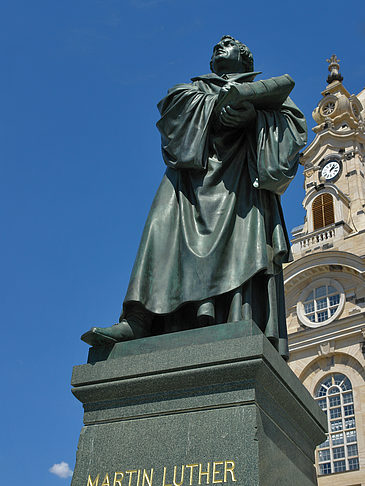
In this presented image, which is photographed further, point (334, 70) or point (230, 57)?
point (334, 70)

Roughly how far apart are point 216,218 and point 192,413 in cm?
149

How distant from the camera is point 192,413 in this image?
3.48 m

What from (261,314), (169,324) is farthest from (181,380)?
(261,314)

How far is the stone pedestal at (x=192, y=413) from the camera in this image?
129 inches

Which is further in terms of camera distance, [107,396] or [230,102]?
[230,102]

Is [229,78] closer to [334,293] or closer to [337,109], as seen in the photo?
[334,293]

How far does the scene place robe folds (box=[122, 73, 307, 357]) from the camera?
4.17m

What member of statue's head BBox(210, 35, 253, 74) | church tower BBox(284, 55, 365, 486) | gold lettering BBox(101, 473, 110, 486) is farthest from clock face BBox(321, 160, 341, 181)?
gold lettering BBox(101, 473, 110, 486)

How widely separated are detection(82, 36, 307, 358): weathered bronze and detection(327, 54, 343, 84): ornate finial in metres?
32.4

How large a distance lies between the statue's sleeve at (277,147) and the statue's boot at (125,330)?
1.28 metres

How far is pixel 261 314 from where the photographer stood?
4.32 metres

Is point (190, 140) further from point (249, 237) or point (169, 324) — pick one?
point (169, 324)

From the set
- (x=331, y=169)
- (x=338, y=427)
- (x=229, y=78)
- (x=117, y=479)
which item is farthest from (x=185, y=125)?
(x=331, y=169)

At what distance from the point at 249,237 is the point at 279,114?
3.80 feet
